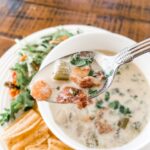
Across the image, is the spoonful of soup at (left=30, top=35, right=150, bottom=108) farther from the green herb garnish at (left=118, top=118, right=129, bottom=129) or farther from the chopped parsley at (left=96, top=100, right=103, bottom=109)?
the green herb garnish at (left=118, top=118, right=129, bottom=129)

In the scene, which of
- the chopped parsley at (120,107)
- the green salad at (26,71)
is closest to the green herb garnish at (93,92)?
the chopped parsley at (120,107)

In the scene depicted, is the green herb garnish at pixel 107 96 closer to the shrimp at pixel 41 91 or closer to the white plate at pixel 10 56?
the shrimp at pixel 41 91

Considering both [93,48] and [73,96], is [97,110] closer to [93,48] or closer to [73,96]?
[73,96]

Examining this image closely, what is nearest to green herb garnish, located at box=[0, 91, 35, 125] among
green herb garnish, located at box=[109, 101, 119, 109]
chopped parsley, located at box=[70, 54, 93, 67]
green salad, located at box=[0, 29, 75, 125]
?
green salad, located at box=[0, 29, 75, 125]

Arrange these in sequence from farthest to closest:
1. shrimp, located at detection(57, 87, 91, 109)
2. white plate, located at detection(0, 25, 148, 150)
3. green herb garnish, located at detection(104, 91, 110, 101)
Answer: white plate, located at detection(0, 25, 148, 150) < green herb garnish, located at detection(104, 91, 110, 101) < shrimp, located at detection(57, 87, 91, 109)

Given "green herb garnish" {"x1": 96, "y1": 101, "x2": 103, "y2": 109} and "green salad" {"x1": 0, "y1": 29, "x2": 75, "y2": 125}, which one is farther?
"green salad" {"x1": 0, "y1": 29, "x2": 75, "y2": 125}

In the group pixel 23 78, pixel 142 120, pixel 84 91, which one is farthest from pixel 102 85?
pixel 23 78

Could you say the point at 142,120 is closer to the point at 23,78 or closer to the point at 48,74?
the point at 48,74
